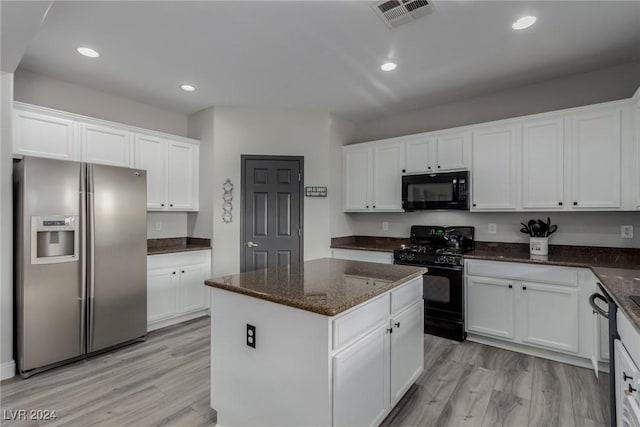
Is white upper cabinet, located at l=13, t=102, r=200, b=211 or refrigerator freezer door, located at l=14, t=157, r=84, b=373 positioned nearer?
refrigerator freezer door, located at l=14, t=157, r=84, b=373

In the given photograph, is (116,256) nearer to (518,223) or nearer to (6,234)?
(6,234)

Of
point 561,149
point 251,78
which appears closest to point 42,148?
point 251,78

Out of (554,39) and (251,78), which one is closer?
(554,39)

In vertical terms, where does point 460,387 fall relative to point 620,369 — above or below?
below

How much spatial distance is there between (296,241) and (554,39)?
3.25 metres

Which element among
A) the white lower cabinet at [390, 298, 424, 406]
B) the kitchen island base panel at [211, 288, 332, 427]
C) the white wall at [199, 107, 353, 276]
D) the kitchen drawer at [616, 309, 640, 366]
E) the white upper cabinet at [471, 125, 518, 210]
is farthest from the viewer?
the white wall at [199, 107, 353, 276]

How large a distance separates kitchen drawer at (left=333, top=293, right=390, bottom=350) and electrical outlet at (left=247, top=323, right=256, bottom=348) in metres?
0.48

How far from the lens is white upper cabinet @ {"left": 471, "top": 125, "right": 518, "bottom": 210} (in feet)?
10.7

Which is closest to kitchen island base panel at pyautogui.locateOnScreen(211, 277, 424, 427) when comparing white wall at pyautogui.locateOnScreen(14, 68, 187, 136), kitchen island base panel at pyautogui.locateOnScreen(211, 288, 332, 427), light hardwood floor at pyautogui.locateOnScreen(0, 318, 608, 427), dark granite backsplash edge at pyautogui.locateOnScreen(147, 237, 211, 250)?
kitchen island base panel at pyautogui.locateOnScreen(211, 288, 332, 427)

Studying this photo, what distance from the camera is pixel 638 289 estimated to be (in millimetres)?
1770

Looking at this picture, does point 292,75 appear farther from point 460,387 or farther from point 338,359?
point 460,387

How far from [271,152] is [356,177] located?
1204mm

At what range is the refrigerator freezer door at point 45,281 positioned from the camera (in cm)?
251

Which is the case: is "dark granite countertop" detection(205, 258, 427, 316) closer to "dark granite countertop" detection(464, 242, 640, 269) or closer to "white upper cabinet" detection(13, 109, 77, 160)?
"dark granite countertop" detection(464, 242, 640, 269)
